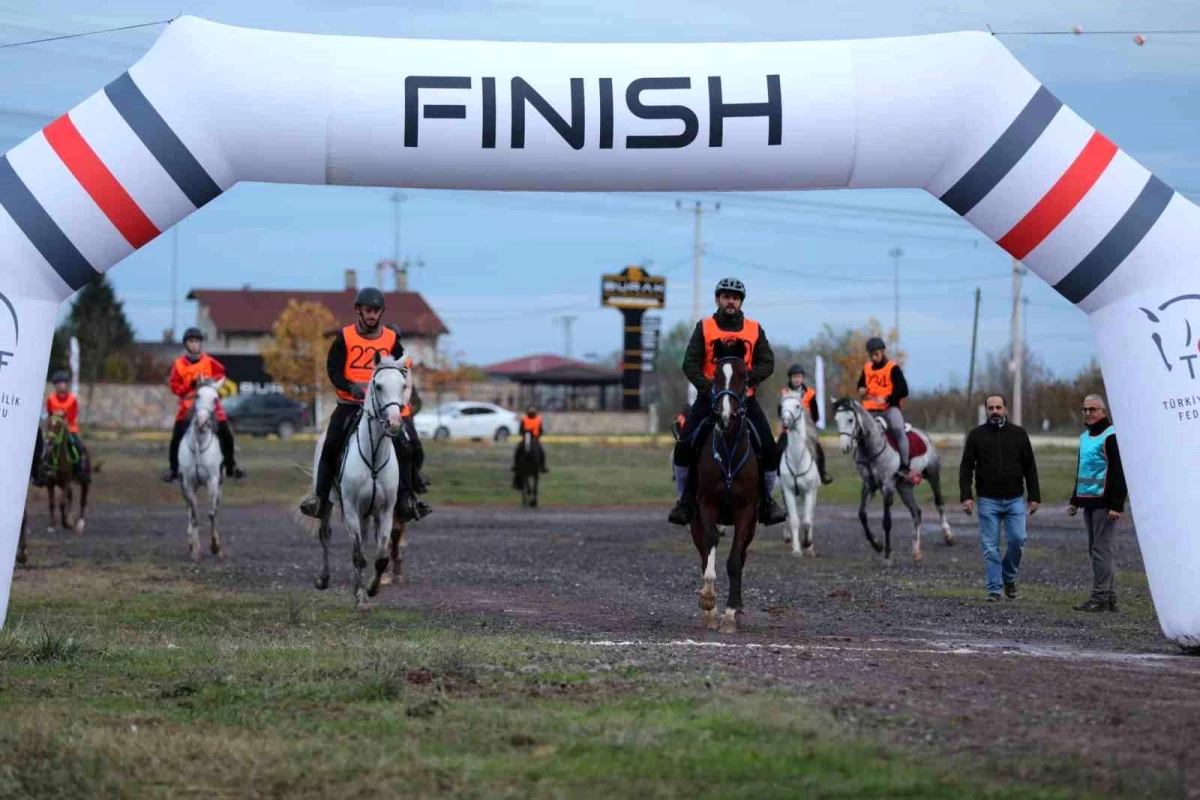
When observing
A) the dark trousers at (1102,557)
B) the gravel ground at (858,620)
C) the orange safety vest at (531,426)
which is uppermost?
the orange safety vest at (531,426)

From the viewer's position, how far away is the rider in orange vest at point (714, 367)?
44.9 ft

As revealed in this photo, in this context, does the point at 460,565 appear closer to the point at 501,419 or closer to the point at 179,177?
the point at 179,177

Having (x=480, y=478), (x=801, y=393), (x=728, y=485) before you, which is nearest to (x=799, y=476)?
(x=801, y=393)

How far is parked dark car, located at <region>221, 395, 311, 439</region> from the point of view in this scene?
66562 millimetres

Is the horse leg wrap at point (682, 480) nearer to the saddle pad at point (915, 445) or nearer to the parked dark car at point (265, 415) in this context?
the saddle pad at point (915, 445)

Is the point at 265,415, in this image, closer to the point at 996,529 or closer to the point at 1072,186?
the point at 996,529

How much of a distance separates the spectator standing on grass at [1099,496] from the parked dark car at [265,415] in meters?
53.0

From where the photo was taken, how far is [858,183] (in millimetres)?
12406

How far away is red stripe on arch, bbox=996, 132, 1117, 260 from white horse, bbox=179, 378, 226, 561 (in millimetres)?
13122

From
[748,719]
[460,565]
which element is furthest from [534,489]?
[748,719]

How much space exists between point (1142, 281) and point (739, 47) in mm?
3589

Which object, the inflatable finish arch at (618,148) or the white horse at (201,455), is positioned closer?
the inflatable finish arch at (618,148)

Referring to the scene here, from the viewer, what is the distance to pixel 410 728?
832cm

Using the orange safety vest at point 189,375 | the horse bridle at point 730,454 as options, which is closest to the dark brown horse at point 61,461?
the orange safety vest at point 189,375
